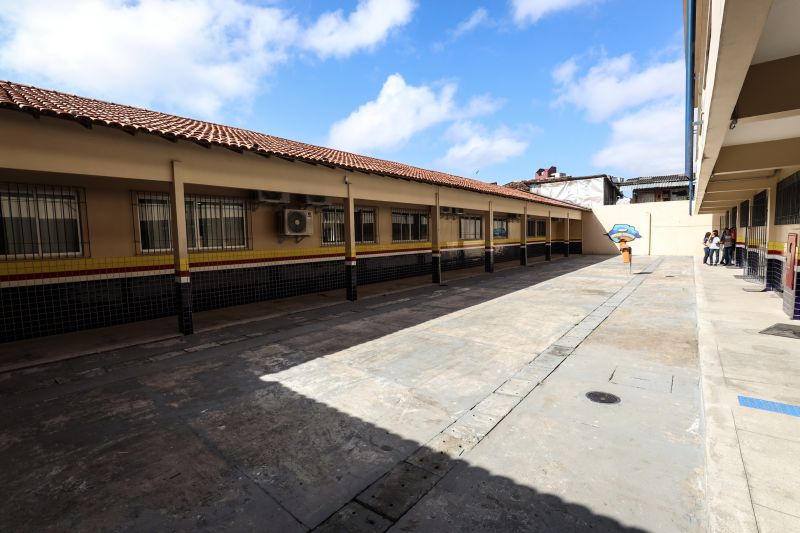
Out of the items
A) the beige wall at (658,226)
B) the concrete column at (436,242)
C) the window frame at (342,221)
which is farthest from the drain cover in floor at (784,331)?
the beige wall at (658,226)

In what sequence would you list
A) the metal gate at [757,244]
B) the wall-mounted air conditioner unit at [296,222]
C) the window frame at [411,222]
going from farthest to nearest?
1. the window frame at [411,222]
2. the metal gate at [757,244]
3. the wall-mounted air conditioner unit at [296,222]

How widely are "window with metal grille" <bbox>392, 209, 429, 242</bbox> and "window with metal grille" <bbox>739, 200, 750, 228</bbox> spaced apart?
523 inches

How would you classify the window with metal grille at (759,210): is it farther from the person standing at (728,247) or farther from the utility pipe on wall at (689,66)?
the utility pipe on wall at (689,66)

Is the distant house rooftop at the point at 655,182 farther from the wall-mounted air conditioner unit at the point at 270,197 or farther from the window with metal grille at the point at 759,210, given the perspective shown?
the wall-mounted air conditioner unit at the point at 270,197

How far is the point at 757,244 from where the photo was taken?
1339 cm

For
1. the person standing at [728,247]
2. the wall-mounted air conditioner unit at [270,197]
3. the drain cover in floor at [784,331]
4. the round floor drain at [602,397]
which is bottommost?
the round floor drain at [602,397]

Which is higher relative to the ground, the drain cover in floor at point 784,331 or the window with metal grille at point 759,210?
the window with metal grille at point 759,210

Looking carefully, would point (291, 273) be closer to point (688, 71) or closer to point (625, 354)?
point (625, 354)

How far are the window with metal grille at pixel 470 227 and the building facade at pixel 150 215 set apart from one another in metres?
6.09

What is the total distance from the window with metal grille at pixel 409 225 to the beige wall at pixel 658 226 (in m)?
16.4

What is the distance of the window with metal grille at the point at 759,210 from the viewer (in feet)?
41.0

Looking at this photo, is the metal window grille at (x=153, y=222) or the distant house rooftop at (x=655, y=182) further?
the distant house rooftop at (x=655, y=182)

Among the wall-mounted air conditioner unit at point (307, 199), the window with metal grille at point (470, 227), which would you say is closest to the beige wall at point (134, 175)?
the wall-mounted air conditioner unit at point (307, 199)

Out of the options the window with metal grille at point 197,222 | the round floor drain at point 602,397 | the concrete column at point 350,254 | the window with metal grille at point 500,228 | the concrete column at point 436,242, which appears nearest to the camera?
the round floor drain at point 602,397
